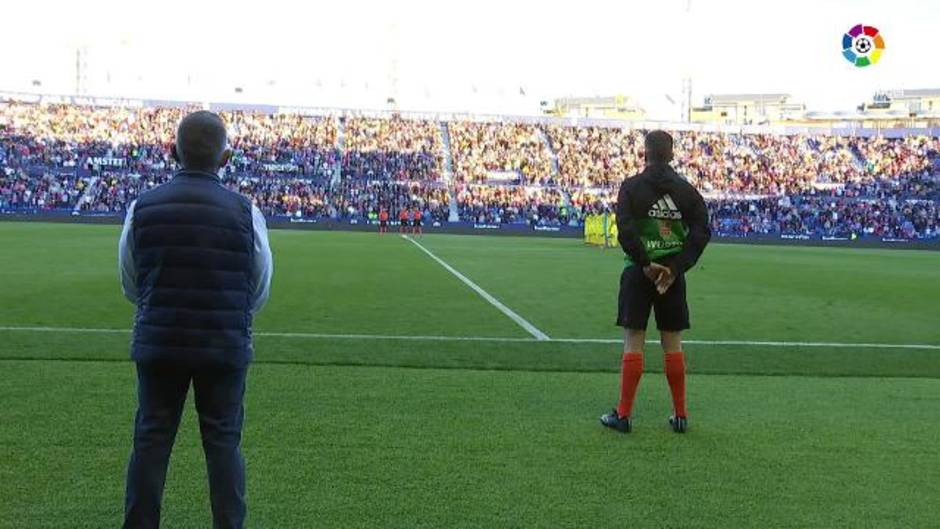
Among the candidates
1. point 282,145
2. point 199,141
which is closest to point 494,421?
point 199,141

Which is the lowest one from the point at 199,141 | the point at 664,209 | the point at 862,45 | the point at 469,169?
the point at 664,209

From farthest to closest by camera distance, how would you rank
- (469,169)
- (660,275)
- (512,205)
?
1. (469,169)
2. (512,205)
3. (660,275)

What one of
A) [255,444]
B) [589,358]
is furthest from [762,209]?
[255,444]

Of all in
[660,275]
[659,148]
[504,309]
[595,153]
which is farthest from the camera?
[595,153]

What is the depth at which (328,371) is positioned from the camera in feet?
26.8

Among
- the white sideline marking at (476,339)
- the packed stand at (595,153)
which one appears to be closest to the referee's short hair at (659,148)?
the white sideline marking at (476,339)

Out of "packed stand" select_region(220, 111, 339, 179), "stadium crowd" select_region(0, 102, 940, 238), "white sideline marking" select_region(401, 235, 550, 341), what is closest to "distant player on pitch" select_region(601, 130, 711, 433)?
"white sideline marking" select_region(401, 235, 550, 341)

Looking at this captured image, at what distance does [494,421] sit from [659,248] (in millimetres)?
1584

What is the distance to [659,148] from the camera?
239 inches

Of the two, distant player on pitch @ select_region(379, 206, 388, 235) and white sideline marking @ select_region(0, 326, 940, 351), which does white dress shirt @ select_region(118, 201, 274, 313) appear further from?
distant player on pitch @ select_region(379, 206, 388, 235)

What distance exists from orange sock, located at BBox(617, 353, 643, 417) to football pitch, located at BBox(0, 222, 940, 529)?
0.84 feet

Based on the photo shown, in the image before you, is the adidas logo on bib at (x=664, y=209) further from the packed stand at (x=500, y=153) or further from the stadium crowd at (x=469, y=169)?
the packed stand at (x=500, y=153)

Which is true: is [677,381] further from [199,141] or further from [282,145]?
[282,145]

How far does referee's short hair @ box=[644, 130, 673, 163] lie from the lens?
6039 millimetres
